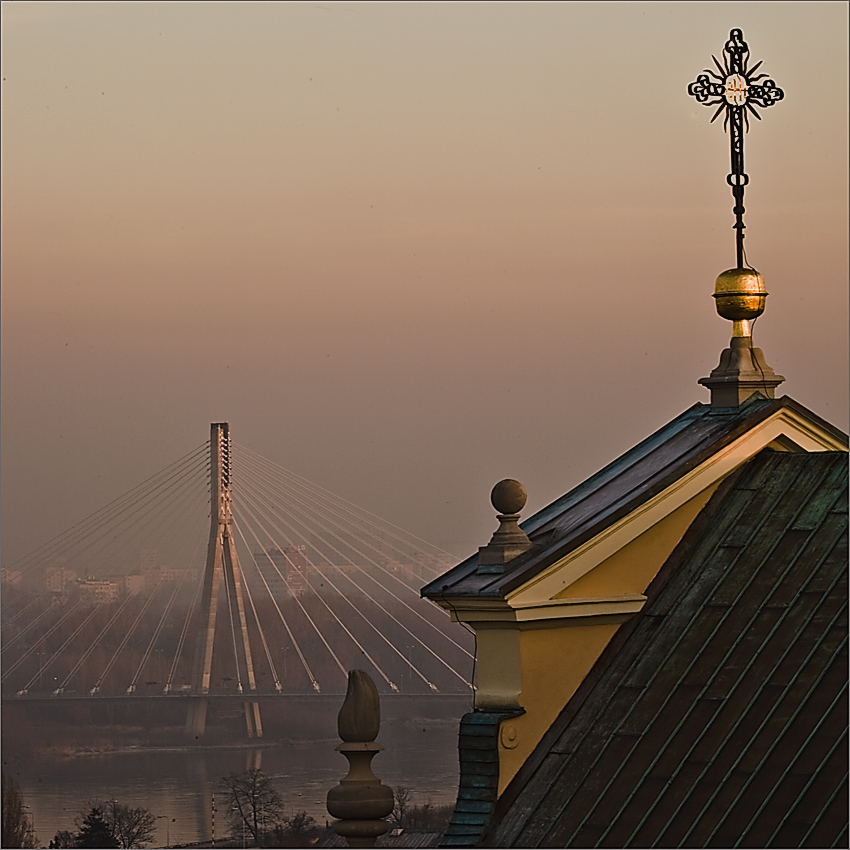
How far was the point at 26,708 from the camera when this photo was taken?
53.4 m

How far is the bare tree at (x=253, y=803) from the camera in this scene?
4066 centimetres

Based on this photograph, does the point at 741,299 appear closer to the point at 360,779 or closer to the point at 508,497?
the point at 508,497

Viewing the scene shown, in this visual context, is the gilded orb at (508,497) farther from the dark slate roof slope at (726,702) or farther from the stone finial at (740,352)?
the stone finial at (740,352)

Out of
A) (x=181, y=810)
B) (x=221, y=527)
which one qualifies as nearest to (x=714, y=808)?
(x=181, y=810)

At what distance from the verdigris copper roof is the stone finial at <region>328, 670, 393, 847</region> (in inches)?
35.3

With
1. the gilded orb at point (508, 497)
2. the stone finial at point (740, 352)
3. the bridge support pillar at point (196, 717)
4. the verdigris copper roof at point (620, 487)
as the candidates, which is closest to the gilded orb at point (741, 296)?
the stone finial at point (740, 352)

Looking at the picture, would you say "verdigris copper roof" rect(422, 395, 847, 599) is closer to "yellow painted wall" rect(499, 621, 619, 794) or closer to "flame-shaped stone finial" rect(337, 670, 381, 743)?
"yellow painted wall" rect(499, 621, 619, 794)

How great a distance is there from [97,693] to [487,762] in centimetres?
4852

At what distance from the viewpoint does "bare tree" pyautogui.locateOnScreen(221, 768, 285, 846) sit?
40656 millimetres

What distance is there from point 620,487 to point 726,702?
1.87 m

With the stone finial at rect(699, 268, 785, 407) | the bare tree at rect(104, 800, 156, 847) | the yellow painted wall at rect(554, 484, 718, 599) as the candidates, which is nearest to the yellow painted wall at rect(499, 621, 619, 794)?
the yellow painted wall at rect(554, 484, 718, 599)

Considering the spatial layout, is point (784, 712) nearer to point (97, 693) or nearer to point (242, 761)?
point (242, 761)

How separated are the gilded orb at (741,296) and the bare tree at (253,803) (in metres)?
29.3

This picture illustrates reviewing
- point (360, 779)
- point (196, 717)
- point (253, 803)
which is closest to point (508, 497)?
point (360, 779)
